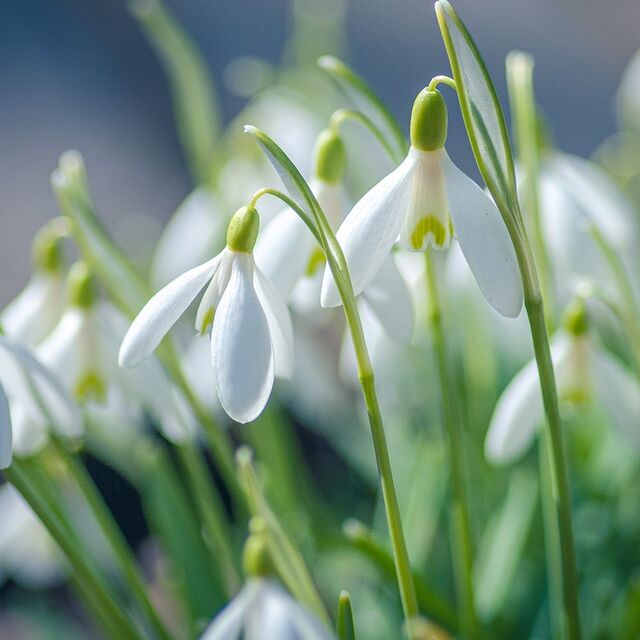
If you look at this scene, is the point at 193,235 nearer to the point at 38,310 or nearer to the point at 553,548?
the point at 38,310

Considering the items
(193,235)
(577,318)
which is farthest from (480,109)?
(193,235)

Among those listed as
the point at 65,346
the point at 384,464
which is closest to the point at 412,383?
the point at 65,346

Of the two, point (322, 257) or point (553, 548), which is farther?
point (553, 548)

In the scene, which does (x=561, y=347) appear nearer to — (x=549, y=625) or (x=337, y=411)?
(x=549, y=625)

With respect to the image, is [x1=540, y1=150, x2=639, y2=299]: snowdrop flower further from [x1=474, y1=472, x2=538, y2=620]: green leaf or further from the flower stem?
the flower stem

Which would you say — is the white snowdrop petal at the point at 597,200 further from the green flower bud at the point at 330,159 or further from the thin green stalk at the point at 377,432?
the thin green stalk at the point at 377,432

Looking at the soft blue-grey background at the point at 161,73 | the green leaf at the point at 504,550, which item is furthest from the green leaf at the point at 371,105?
the soft blue-grey background at the point at 161,73

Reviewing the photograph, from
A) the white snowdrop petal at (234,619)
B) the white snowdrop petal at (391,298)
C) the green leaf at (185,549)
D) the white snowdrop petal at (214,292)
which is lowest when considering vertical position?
the green leaf at (185,549)
